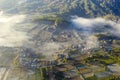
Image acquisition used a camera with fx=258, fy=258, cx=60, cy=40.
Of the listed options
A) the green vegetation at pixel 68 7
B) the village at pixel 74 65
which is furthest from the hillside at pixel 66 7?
the village at pixel 74 65

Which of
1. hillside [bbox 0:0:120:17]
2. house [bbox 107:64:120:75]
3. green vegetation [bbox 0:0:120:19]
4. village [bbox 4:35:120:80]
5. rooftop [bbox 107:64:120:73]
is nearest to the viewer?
village [bbox 4:35:120:80]

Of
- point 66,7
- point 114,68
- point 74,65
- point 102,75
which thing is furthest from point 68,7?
point 102,75

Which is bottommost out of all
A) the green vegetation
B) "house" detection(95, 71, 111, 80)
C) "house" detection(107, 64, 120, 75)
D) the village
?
"house" detection(107, 64, 120, 75)

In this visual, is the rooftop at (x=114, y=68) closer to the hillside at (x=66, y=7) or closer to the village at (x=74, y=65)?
the village at (x=74, y=65)

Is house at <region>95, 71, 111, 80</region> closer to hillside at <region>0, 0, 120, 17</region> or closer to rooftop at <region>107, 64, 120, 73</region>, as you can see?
rooftop at <region>107, 64, 120, 73</region>

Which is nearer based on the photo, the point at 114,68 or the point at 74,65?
the point at 114,68

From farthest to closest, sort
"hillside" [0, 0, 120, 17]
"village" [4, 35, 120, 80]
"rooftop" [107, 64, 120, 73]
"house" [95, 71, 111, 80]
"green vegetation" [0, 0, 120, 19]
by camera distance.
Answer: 1. "hillside" [0, 0, 120, 17]
2. "green vegetation" [0, 0, 120, 19]
3. "rooftop" [107, 64, 120, 73]
4. "village" [4, 35, 120, 80]
5. "house" [95, 71, 111, 80]

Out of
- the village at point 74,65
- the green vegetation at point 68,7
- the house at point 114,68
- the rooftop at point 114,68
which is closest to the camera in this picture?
the village at point 74,65

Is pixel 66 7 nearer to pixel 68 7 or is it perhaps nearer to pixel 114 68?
pixel 68 7

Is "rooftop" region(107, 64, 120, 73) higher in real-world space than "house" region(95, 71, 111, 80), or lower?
lower

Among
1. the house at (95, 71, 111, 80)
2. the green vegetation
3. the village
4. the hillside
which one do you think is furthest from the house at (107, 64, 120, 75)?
the hillside

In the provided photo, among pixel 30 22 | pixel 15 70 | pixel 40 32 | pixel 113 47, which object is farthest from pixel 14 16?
pixel 15 70

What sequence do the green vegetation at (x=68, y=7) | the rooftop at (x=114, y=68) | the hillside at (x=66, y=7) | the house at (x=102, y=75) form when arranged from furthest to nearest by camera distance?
1. the hillside at (x=66, y=7)
2. the green vegetation at (x=68, y=7)
3. the rooftop at (x=114, y=68)
4. the house at (x=102, y=75)
